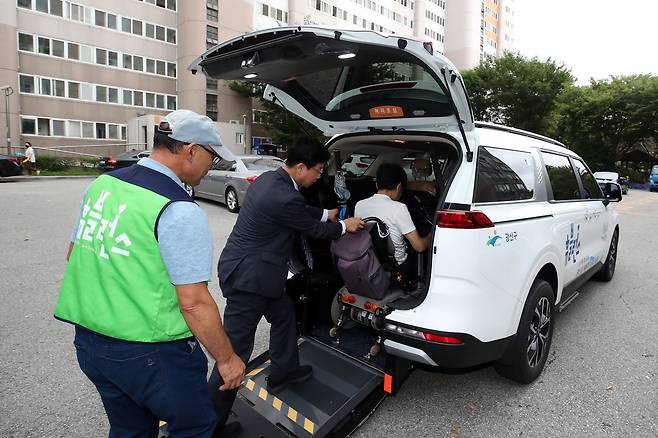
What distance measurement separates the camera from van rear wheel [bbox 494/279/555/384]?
2961 mm

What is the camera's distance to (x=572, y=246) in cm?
392

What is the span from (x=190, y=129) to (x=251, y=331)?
145cm

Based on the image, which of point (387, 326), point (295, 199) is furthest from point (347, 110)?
point (387, 326)

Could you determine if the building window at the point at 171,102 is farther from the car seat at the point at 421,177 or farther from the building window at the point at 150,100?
the car seat at the point at 421,177

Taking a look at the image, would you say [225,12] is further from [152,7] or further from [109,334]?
[109,334]

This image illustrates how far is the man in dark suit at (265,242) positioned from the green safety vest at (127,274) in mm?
947

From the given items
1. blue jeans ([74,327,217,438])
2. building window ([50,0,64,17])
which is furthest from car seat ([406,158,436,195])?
building window ([50,0,64,17])

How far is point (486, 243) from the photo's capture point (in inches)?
102

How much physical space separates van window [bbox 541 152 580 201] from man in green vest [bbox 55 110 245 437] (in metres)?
3.15

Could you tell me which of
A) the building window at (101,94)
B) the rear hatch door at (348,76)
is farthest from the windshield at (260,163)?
the building window at (101,94)

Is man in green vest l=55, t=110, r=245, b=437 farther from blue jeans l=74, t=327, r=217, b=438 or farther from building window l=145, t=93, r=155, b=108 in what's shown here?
building window l=145, t=93, r=155, b=108

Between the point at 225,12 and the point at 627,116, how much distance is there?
34.8 meters

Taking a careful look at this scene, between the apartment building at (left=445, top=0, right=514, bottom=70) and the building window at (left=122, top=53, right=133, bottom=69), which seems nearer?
the building window at (left=122, top=53, right=133, bottom=69)

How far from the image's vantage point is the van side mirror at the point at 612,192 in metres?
5.29
